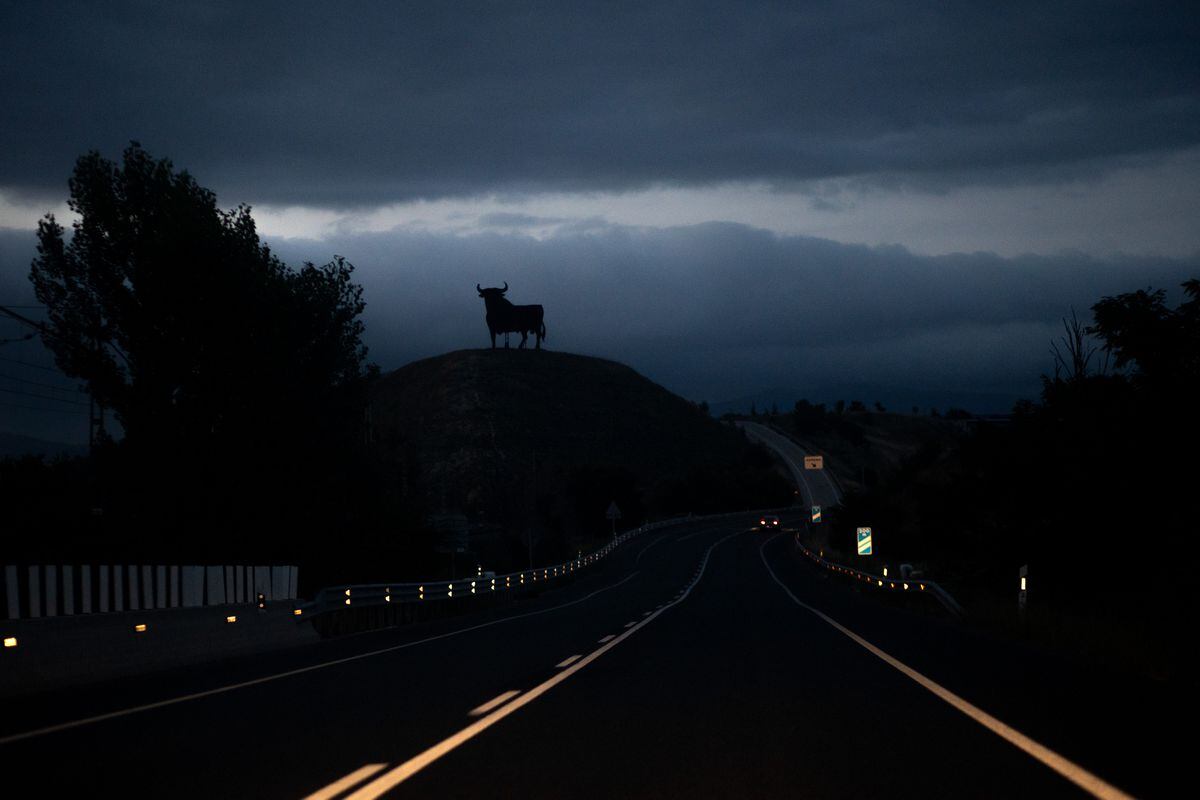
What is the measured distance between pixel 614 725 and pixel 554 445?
15183cm

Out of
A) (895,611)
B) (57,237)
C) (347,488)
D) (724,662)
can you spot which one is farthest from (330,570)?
(724,662)

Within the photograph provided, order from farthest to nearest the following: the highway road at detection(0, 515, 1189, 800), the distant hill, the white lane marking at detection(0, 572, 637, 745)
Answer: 1. the distant hill
2. the white lane marking at detection(0, 572, 637, 745)
3. the highway road at detection(0, 515, 1189, 800)

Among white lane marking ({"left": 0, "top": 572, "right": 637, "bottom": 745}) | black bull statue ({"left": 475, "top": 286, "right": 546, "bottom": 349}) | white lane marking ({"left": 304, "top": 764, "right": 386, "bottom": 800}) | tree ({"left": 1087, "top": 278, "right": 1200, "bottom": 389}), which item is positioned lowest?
white lane marking ({"left": 0, "top": 572, "right": 637, "bottom": 745})

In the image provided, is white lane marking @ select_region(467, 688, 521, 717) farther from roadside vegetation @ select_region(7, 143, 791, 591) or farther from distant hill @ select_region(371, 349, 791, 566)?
distant hill @ select_region(371, 349, 791, 566)

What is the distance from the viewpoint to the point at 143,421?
42719mm

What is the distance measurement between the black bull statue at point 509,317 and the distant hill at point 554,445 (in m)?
11.2

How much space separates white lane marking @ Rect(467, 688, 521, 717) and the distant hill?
90996 millimetres

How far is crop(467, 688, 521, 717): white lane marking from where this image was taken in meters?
10.7

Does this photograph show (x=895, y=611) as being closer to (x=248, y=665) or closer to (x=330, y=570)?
(x=248, y=665)

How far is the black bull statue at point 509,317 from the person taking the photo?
163m

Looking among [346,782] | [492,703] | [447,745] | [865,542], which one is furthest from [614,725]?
[865,542]

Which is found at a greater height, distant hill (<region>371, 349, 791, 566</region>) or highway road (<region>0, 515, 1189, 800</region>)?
distant hill (<region>371, 349, 791, 566</region>)

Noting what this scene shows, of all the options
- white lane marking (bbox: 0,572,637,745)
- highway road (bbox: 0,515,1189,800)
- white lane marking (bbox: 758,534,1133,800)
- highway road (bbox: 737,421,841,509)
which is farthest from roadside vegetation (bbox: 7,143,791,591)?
highway road (bbox: 737,421,841,509)

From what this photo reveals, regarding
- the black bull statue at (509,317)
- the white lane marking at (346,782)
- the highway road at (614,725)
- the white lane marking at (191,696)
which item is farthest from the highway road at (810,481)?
the white lane marking at (346,782)
